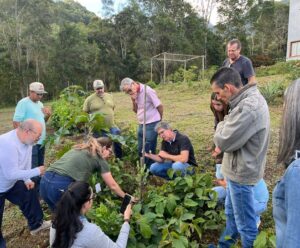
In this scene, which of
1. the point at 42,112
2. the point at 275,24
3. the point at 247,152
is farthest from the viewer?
the point at 275,24

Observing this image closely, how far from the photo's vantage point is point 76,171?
118 inches

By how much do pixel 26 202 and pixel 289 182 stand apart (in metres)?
2.93

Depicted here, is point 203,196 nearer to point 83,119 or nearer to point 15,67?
point 83,119

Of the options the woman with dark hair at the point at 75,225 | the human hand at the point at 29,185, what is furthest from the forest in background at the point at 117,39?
Result: the woman with dark hair at the point at 75,225

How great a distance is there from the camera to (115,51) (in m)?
25.9

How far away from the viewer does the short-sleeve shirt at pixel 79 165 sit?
3.00m

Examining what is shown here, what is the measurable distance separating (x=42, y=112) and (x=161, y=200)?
240 centimetres

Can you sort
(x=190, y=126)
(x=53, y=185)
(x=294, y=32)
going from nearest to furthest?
(x=53, y=185)
(x=190, y=126)
(x=294, y=32)

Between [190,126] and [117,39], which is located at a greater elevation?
[117,39]

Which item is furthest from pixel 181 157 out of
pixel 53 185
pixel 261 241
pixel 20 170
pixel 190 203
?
pixel 20 170

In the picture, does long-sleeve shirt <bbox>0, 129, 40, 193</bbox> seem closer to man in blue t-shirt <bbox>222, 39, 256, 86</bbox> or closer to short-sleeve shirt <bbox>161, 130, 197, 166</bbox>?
short-sleeve shirt <bbox>161, 130, 197, 166</bbox>

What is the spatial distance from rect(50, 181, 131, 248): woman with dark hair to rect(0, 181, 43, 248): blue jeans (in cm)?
111

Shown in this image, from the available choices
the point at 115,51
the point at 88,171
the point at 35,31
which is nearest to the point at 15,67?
the point at 35,31

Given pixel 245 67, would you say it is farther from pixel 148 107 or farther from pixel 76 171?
pixel 76 171
